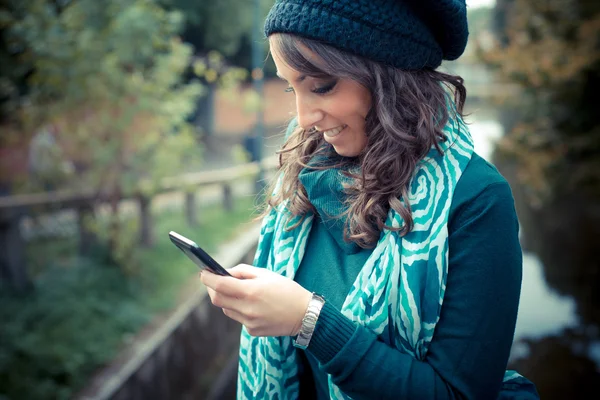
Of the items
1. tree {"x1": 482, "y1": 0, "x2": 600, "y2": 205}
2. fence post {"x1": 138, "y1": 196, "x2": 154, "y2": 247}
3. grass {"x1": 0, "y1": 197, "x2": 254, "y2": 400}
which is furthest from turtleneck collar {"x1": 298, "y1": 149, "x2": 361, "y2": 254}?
fence post {"x1": 138, "y1": 196, "x2": 154, "y2": 247}

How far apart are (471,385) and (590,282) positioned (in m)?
4.62

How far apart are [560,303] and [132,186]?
4.22m

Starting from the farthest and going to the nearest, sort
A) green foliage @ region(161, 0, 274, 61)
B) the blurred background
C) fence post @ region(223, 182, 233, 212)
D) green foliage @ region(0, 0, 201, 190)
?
fence post @ region(223, 182, 233, 212)
green foliage @ region(161, 0, 274, 61)
green foliage @ region(0, 0, 201, 190)
the blurred background

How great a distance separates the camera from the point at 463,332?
1.12 meters

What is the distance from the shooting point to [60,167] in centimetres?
507

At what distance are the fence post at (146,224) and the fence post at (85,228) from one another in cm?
65

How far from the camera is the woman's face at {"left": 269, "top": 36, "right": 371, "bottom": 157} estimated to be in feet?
4.11

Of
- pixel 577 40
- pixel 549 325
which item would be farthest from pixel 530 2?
pixel 549 325

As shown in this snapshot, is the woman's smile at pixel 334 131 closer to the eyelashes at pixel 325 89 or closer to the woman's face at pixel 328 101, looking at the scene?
the woman's face at pixel 328 101

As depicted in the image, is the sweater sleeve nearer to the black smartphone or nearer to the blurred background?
the black smartphone

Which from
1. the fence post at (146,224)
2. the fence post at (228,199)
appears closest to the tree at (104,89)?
the fence post at (146,224)

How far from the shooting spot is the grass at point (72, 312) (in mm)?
3764

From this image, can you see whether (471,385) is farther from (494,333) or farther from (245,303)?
(245,303)

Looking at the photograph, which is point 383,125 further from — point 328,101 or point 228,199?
point 228,199
